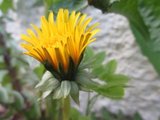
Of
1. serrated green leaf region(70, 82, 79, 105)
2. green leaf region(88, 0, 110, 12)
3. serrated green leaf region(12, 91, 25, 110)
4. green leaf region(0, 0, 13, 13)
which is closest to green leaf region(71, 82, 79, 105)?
serrated green leaf region(70, 82, 79, 105)

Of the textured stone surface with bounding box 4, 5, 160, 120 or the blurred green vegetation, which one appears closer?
the blurred green vegetation

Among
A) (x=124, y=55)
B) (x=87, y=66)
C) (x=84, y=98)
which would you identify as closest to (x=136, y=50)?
(x=124, y=55)

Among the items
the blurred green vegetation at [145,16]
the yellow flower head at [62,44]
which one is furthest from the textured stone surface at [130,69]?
the yellow flower head at [62,44]

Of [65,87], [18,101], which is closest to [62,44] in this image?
[65,87]

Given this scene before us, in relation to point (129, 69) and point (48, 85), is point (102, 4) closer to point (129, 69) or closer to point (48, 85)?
point (48, 85)

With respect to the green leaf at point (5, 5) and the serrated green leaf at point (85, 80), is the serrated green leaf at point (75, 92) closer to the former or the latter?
the serrated green leaf at point (85, 80)

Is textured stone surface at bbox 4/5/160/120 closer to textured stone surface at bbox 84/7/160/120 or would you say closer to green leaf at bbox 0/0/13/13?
textured stone surface at bbox 84/7/160/120

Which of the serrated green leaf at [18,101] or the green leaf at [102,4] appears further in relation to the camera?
the serrated green leaf at [18,101]
